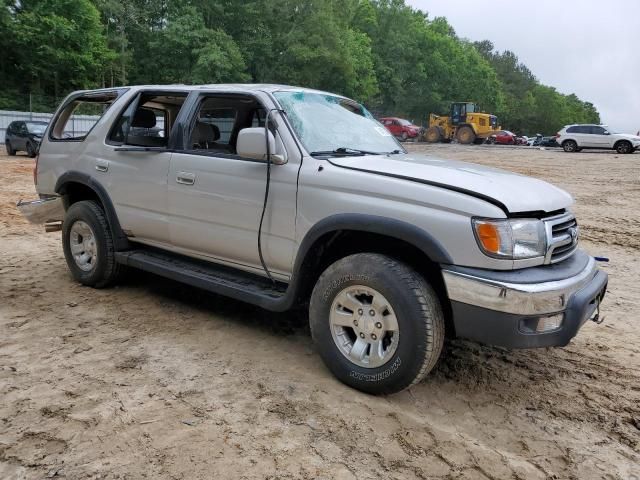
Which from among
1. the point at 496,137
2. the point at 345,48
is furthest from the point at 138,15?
the point at 496,137

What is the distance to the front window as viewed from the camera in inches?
150

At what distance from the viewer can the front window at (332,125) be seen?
381cm

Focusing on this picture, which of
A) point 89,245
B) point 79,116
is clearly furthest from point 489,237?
point 79,116

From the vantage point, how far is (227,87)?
14.1 ft

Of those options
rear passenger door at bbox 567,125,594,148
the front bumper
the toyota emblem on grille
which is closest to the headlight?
the front bumper

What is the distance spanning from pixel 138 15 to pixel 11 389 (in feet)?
135

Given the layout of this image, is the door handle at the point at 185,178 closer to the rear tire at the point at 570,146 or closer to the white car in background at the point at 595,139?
the white car in background at the point at 595,139

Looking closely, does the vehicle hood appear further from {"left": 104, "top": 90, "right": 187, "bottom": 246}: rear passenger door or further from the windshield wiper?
{"left": 104, "top": 90, "right": 187, "bottom": 246}: rear passenger door

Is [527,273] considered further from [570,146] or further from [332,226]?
[570,146]

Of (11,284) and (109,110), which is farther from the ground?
(109,110)

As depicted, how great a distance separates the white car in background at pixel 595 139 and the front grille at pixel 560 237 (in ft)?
92.0

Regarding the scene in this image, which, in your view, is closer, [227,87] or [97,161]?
[227,87]

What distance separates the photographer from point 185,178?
13.7 feet

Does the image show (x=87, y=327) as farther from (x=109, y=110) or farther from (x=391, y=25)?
(x=391, y=25)
